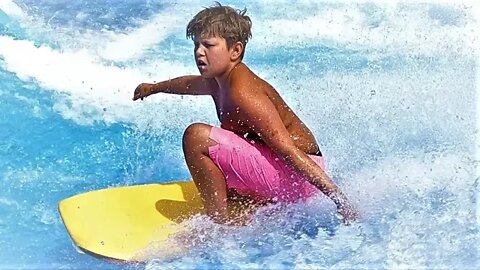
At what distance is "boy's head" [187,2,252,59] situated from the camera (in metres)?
2.50

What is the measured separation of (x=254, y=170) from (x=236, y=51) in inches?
13.8

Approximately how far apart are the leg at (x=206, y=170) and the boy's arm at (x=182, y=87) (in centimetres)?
27

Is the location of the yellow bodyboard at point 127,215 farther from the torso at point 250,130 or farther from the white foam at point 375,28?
the white foam at point 375,28

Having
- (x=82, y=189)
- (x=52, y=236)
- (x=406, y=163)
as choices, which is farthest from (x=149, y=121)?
(x=406, y=163)

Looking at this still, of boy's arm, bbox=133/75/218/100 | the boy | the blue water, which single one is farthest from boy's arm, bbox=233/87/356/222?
boy's arm, bbox=133/75/218/100

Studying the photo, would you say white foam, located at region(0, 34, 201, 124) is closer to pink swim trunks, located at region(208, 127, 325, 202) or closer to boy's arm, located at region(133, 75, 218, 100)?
boy's arm, located at region(133, 75, 218, 100)

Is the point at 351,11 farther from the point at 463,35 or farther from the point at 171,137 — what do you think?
the point at 171,137

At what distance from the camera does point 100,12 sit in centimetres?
353

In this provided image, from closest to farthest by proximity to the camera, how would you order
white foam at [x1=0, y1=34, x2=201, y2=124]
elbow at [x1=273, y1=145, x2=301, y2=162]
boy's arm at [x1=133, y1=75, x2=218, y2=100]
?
elbow at [x1=273, y1=145, x2=301, y2=162] → boy's arm at [x1=133, y1=75, x2=218, y2=100] → white foam at [x1=0, y1=34, x2=201, y2=124]

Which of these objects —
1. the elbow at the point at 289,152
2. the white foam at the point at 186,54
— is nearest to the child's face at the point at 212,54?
the elbow at the point at 289,152

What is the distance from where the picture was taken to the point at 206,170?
2453 millimetres

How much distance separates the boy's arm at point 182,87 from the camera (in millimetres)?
2717

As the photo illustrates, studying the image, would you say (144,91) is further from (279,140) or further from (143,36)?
(143,36)

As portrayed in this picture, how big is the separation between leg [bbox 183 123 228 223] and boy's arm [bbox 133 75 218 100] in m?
0.27
